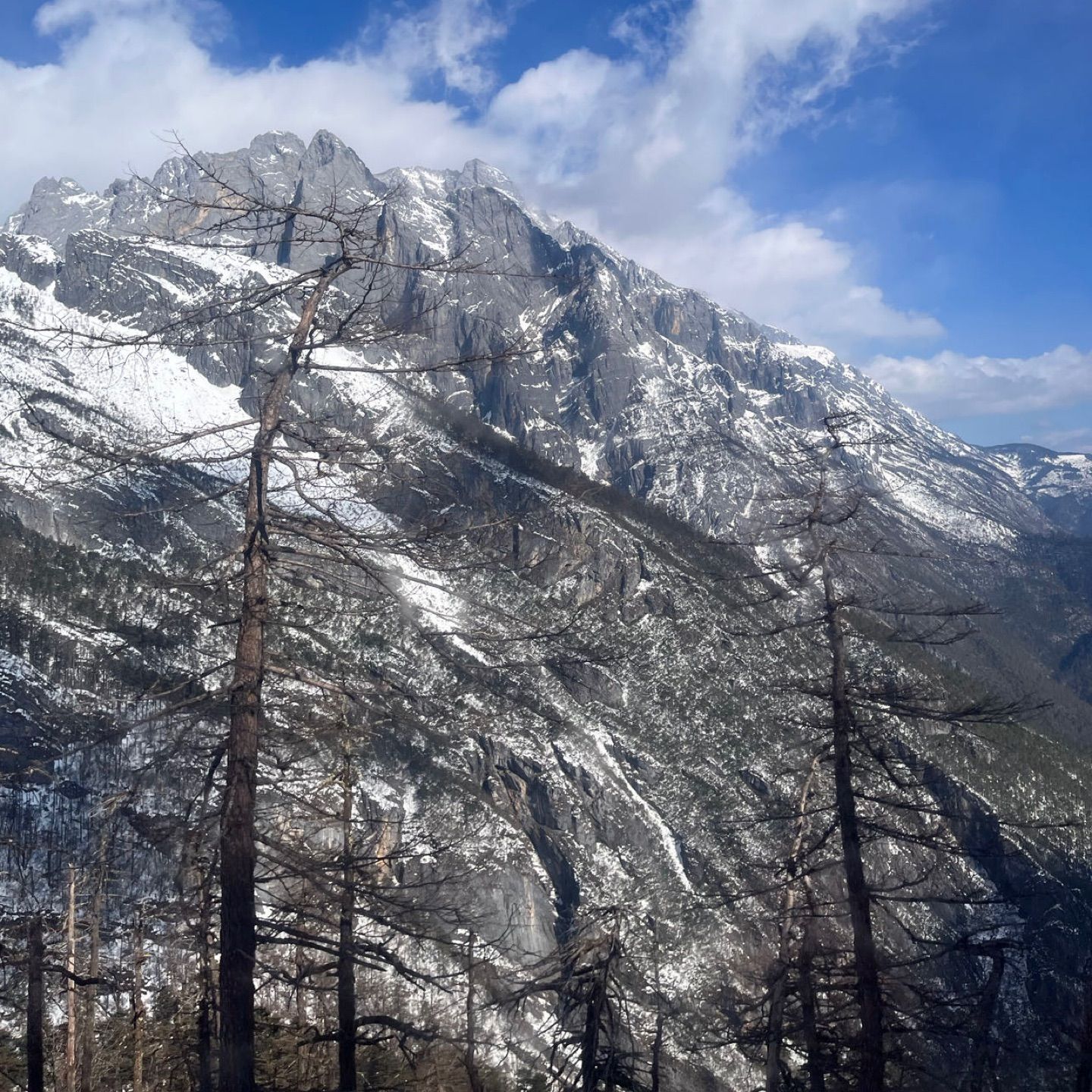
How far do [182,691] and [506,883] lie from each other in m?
81.2

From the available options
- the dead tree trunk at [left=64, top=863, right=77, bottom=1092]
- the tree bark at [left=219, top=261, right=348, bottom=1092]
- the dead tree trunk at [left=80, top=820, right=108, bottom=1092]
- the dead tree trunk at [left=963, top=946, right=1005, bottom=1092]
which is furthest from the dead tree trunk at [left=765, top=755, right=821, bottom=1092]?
the dead tree trunk at [left=64, top=863, right=77, bottom=1092]

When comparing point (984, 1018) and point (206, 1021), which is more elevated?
point (206, 1021)

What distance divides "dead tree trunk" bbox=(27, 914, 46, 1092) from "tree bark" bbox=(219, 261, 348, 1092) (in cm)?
800

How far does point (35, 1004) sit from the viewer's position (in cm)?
1352

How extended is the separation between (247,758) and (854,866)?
301 inches

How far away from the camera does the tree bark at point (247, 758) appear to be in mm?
6738

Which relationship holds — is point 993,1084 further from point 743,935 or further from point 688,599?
point 688,599

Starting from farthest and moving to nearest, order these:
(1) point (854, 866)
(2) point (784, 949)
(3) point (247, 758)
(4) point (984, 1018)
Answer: (2) point (784, 949), (4) point (984, 1018), (1) point (854, 866), (3) point (247, 758)

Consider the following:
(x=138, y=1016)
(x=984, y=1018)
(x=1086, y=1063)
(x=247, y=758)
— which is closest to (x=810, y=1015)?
Answer: (x=984, y=1018)

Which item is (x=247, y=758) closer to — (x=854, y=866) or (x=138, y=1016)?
(x=854, y=866)

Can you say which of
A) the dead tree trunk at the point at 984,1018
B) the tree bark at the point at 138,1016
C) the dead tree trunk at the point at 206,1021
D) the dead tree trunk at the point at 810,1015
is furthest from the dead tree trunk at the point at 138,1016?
the dead tree trunk at the point at 984,1018

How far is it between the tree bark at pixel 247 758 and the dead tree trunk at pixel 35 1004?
800 centimetres

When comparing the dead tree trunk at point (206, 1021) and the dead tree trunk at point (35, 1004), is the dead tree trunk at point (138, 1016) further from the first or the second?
the dead tree trunk at point (35, 1004)

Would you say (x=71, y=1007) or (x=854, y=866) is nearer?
(x=854, y=866)
